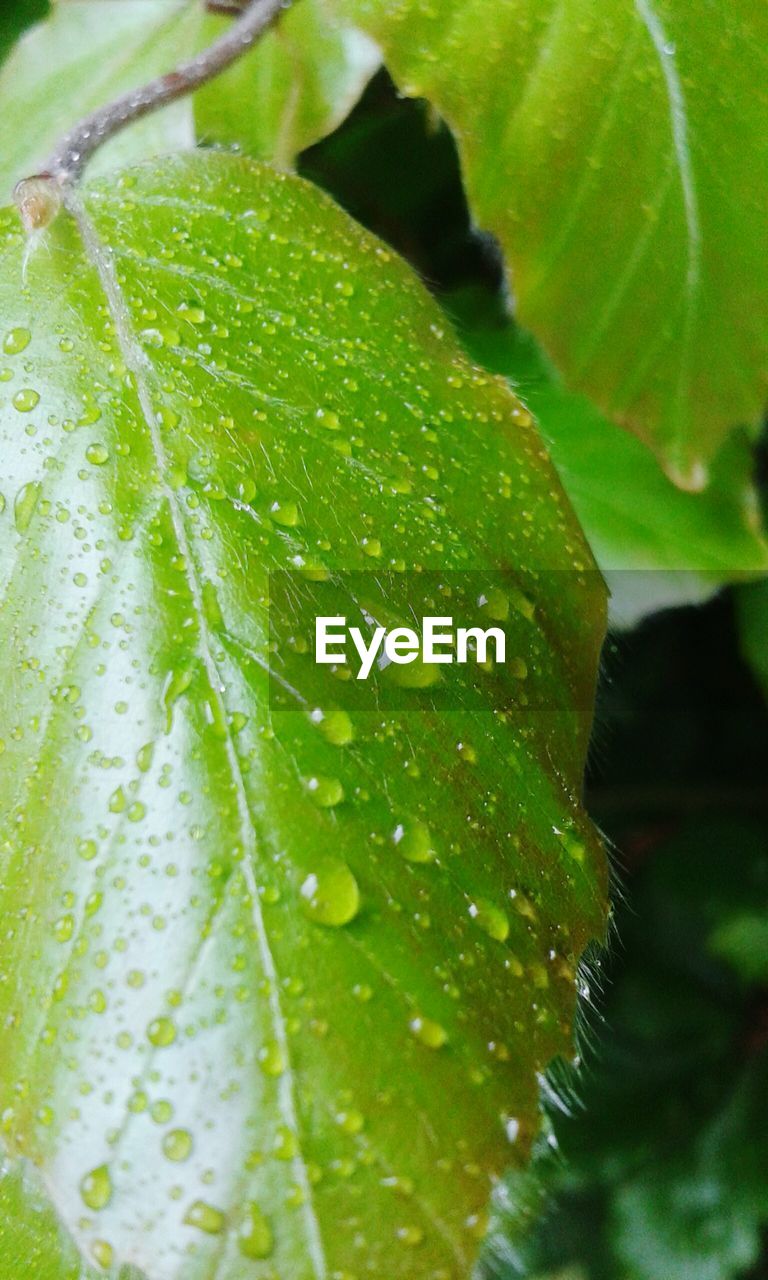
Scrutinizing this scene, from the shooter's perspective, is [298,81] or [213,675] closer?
[213,675]

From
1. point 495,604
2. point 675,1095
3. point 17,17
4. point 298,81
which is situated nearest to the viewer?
point 495,604

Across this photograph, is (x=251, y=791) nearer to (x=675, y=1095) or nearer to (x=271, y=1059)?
(x=271, y=1059)

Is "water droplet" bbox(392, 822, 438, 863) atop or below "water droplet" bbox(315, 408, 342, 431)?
below

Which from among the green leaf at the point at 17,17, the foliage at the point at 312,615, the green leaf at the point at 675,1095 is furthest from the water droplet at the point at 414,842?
the green leaf at the point at 675,1095

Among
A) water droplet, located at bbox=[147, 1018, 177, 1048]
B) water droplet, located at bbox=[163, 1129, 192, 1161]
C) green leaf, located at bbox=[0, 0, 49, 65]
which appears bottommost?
water droplet, located at bbox=[163, 1129, 192, 1161]

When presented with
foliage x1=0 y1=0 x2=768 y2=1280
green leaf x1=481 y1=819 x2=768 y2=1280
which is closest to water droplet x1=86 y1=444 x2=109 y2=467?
foliage x1=0 y1=0 x2=768 y2=1280

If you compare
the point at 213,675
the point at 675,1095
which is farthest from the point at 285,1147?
the point at 675,1095

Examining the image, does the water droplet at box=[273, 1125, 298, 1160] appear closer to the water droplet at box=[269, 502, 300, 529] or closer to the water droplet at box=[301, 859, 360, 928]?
the water droplet at box=[301, 859, 360, 928]
